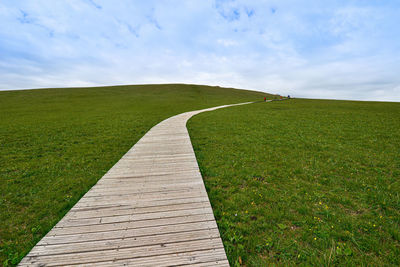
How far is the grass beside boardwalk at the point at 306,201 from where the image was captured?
123 inches

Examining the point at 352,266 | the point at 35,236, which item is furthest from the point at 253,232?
the point at 35,236

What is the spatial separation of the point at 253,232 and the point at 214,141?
7188 mm

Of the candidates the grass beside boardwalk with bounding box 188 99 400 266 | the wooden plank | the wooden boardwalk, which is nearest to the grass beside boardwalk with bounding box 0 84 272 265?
the wooden plank

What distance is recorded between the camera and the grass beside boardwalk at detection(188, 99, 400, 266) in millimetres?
3133

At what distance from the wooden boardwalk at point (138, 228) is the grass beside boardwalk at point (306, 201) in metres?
0.65

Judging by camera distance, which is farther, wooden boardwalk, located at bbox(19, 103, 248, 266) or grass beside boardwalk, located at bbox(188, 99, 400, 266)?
grass beside boardwalk, located at bbox(188, 99, 400, 266)

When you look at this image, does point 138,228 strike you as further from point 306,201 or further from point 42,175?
point 42,175

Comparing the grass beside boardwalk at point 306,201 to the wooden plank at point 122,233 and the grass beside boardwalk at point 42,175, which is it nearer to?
the wooden plank at point 122,233

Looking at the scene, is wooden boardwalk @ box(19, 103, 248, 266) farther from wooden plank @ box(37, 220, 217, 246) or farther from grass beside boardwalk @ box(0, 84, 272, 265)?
grass beside boardwalk @ box(0, 84, 272, 265)

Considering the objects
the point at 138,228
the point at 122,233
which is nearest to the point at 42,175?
the point at 122,233

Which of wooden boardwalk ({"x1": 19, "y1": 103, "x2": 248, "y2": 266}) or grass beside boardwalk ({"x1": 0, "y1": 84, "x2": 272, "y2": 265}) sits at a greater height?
wooden boardwalk ({"x1": 19, "y1": 103, "x2": 248, "y2": 266})

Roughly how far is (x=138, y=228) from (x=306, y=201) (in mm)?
4419

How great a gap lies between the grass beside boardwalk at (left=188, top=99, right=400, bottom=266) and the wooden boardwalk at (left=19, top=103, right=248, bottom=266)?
645 mm

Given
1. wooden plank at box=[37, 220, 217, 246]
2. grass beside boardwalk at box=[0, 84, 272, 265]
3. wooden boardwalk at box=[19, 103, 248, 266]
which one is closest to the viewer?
wooden boardwalk at box=[19, 103, 248, 266]
